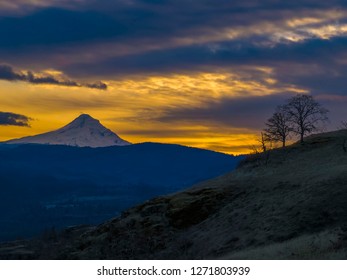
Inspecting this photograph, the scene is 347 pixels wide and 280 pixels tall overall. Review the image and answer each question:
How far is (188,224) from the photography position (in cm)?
6531

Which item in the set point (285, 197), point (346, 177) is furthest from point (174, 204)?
point (346, 177)

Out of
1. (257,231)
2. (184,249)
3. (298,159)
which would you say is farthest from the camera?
(298,159)

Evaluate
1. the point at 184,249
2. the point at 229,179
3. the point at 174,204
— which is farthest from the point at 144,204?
the point at 184,249

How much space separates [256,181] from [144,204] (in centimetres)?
1585

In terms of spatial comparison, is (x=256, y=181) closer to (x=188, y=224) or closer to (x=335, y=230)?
(x=188, y=224)

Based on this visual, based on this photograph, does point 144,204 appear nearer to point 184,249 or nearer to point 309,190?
point 184,249

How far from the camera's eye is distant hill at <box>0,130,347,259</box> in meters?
50.0

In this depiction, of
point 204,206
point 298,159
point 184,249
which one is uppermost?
point 298,159

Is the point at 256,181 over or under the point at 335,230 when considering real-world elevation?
over

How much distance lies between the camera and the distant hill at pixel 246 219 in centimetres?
4997

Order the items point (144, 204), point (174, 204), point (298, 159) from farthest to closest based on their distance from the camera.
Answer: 1. point (298, 159)
2. point (144, 204)
3. point (174, 204)

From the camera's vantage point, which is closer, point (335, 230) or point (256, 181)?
point (335, 230)

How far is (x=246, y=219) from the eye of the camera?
58.8m
